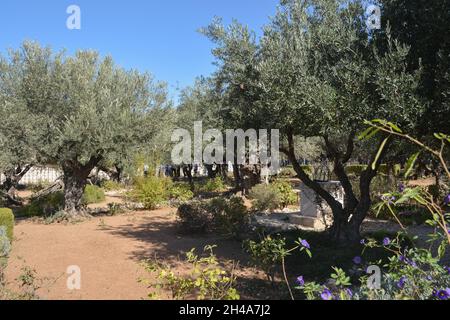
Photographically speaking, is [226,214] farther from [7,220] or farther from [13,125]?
[13,125]

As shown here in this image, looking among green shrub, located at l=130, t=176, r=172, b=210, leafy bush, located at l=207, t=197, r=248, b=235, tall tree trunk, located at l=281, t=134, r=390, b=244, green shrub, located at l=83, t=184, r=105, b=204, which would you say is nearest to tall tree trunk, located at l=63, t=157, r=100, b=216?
green shrub, located at l=130, t=176, r=172, b=210

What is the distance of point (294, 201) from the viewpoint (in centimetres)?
1534

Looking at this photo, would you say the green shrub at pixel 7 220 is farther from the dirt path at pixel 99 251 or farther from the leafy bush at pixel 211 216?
the leafy bush at pixel 211 216

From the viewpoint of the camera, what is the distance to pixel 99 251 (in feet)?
26.2

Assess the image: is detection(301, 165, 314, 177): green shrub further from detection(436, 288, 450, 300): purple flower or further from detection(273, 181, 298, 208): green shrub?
detection(436, 288, 450, 300): purple flower

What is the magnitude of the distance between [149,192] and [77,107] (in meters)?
5.02

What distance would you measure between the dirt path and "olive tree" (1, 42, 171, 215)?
2171 mm

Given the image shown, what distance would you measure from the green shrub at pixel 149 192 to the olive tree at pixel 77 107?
3436 millimetres

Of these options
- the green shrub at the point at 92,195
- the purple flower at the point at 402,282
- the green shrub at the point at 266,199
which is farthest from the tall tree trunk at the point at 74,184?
the purple flower at the point at 402,282

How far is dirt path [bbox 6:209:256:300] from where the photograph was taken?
5520 millimetres

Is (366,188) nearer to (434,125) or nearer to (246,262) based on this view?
(434,125)

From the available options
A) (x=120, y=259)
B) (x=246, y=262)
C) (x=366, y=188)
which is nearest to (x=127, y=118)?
(x=120, y=259)

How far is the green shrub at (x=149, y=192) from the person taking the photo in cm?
1511

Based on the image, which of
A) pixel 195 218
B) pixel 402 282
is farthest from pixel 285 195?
pixel 402 282
